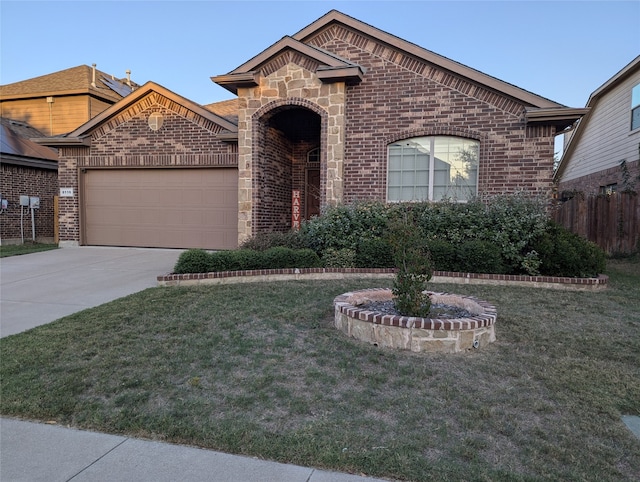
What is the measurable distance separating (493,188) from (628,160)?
7491 millimetres

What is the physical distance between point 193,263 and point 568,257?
22.8ft

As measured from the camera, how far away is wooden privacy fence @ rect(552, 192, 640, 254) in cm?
1133

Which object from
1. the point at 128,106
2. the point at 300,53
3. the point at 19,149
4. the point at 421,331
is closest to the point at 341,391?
the point at 421,331

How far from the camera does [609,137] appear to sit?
15406 mm

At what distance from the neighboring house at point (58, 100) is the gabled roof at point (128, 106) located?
7321mm

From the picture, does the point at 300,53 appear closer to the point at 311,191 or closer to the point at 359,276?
the point at 311,191

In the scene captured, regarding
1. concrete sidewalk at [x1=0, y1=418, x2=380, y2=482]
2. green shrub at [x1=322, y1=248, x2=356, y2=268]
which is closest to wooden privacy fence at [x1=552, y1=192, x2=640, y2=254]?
green shrub at [x1=322, y1=248, x2=356, y2=268]

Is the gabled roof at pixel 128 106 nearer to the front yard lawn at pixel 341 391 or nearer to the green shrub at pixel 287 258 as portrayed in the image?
the green shrub at pixel 287 258

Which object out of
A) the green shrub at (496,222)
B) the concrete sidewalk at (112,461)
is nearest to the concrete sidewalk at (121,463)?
the concrete sidewalk at (112,461)

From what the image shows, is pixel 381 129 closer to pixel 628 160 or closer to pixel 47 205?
pixel 628 160

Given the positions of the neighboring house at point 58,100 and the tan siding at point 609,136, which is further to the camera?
the neighboring house at point 58,100

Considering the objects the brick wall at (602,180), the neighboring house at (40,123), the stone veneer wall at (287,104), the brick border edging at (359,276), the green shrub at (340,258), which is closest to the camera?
the brick border edging at (359,276)

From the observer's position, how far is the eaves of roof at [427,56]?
30.7 feet

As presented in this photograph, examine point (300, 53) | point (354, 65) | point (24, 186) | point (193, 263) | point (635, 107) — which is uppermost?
point (300, 53)
